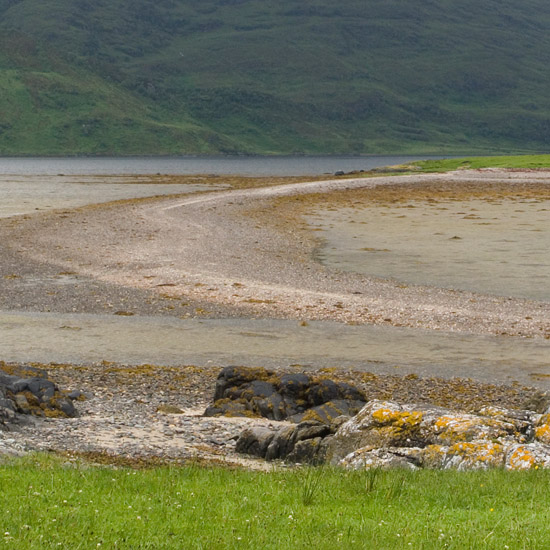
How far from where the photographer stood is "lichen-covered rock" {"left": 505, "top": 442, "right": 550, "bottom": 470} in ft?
36.3

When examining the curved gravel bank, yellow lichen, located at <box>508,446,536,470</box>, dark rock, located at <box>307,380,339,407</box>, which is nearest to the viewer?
yellow lichen, located at <box>508,446,536,470</box>

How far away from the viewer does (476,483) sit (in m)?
9.85

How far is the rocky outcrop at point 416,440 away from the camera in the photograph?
1146cm

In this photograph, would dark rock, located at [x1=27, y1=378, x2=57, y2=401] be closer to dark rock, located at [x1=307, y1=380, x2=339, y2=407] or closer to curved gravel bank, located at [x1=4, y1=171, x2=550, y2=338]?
dark rock, located at [x1=307, y1=380, x2=339, y2=407]

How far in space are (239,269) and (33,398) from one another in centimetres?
2047

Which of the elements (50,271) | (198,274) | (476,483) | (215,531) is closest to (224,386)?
(476,483)

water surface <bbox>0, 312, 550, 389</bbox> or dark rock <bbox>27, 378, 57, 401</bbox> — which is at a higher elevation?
dark rock <bbox>27, 378, 57, 401</bbox>

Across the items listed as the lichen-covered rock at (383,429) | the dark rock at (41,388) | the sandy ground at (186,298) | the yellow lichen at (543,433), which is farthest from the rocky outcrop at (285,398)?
the yellow lichen at (543,433)

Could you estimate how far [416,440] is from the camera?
39.8 feet

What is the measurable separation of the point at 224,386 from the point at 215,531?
909cm

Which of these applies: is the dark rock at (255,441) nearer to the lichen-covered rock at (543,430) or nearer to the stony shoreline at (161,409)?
the stony shoreline at (161,409)

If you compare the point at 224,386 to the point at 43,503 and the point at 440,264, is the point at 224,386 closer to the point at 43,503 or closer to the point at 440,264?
the point at 43,503

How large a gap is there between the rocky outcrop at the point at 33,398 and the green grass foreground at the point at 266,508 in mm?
4197

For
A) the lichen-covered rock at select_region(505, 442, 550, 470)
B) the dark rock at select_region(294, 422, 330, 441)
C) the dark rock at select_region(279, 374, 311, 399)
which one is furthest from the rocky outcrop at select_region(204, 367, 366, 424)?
the lichen-covered rock at select_region(505, 442, 550, 470)
